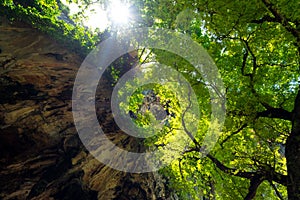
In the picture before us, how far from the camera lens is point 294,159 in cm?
697

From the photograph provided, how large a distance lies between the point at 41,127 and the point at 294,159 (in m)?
9.25

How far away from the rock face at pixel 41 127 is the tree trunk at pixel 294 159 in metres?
7.86

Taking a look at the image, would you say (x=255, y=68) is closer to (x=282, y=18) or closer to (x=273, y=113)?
(x=273, y=113)

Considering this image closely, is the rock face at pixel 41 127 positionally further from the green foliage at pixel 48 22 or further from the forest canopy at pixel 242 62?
the forest canopy at pixel 242 62

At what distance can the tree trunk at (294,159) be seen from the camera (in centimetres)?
659

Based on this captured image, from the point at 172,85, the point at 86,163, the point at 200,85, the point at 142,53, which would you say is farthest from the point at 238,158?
the point at 142,53

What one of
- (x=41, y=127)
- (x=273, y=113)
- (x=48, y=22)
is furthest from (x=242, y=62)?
(x=48, y=22)

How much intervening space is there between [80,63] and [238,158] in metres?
8.97

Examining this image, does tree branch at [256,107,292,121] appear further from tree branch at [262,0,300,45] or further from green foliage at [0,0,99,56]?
green foliage at [0,0,99,56]

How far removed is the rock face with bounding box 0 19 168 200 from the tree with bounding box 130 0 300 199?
506cm

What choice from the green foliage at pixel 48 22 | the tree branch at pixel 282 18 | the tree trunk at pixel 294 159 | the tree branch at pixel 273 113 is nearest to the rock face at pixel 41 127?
the green foliage at pixel 48 22

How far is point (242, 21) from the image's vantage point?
23.2 feet

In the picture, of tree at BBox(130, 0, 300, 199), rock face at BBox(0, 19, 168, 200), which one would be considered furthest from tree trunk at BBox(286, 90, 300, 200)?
rock face at BBox(0, 19, 168, 200)

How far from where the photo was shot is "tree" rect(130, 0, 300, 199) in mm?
6906
